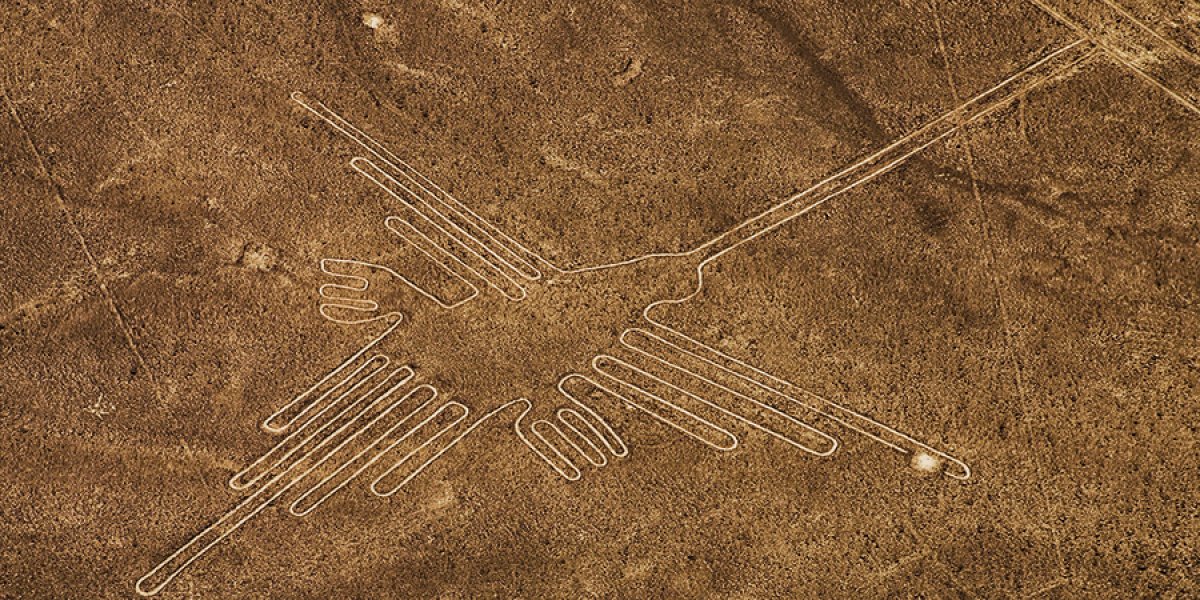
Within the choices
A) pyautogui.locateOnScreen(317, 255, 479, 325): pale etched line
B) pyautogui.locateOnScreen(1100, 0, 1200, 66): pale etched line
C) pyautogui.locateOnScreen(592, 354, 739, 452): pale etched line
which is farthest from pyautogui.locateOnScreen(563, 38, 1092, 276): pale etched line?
pyautogui.locateOnScreen(317, 255, 479, 325): pale etched line

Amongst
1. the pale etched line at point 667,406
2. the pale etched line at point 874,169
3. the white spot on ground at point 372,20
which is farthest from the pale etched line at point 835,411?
the white spot on ground at point 372,20

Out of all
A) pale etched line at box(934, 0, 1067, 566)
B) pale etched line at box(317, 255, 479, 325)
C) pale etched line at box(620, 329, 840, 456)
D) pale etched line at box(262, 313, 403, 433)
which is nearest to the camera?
pale etched line at box(934, 0, 1067, 566)

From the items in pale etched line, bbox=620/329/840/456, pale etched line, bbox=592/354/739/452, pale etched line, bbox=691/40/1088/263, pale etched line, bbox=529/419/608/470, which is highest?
pale etched line, bbox=691/40/1088/263

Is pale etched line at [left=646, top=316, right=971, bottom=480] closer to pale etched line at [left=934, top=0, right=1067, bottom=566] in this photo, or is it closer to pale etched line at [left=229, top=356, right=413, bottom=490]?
pale etched line at [left=934, top=0, right=1067, bottom=566]

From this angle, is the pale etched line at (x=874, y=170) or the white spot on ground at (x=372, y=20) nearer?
the pale etched line at (x=874, y=170)

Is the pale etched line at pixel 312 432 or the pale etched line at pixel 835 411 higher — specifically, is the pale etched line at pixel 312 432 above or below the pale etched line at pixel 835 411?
below

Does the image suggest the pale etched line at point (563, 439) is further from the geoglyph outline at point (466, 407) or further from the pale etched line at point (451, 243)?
the pale etched line at point (451, 243)
